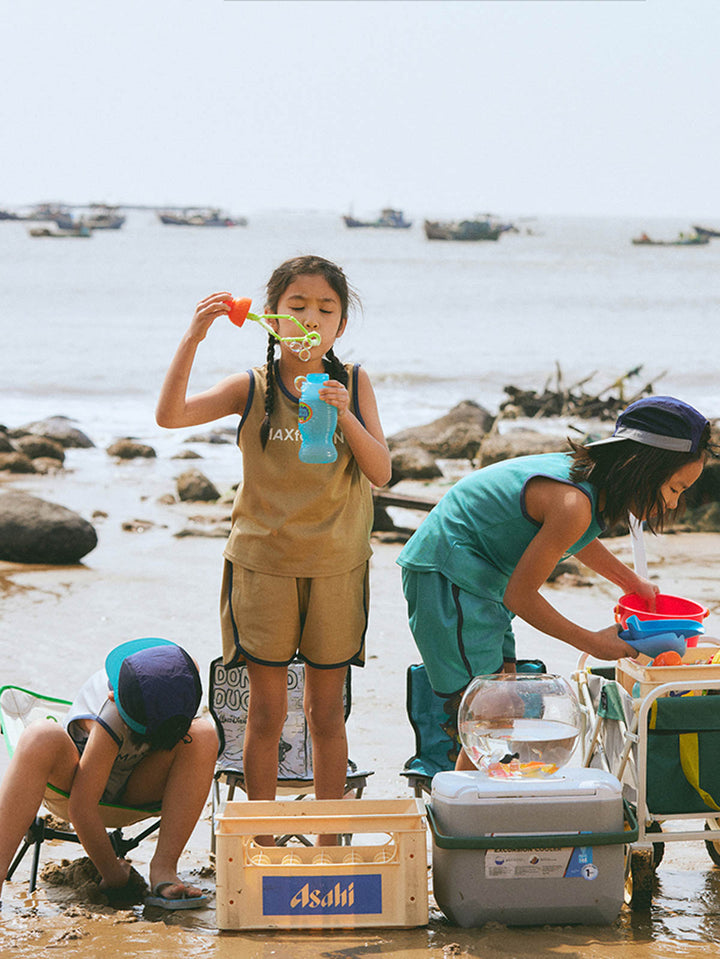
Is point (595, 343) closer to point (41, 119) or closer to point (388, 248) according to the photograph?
point (388, 248)

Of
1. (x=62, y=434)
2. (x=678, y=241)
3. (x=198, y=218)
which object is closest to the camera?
(x=62, y=434)

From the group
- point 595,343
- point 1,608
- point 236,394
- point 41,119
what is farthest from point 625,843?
point 41,119

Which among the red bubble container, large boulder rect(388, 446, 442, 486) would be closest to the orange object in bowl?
the red bubble container

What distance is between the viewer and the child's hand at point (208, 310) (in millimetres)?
2885

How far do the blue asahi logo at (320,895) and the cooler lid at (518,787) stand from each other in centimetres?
26

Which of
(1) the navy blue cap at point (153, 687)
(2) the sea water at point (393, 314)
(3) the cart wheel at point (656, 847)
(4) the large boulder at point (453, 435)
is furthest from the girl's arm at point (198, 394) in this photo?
(2) the sea water at point (393, 314)

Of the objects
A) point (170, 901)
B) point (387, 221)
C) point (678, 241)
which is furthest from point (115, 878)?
point (387, 221)

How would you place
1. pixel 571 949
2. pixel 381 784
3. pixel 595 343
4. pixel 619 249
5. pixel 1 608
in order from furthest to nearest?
1. pixel 619 249
2. pixel 595 343
3. pixel 1 608
4. pixel 381 784
5. pixel 571 949

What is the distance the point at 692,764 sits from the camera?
8.97 ft

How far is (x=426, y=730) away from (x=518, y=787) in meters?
0.81

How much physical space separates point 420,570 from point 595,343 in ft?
103

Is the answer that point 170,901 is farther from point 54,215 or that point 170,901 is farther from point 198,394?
point 54,215

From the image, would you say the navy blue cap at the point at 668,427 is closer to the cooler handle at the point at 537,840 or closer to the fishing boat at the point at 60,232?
the cooler handle at the point at 537,840

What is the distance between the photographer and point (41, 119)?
50.2m
